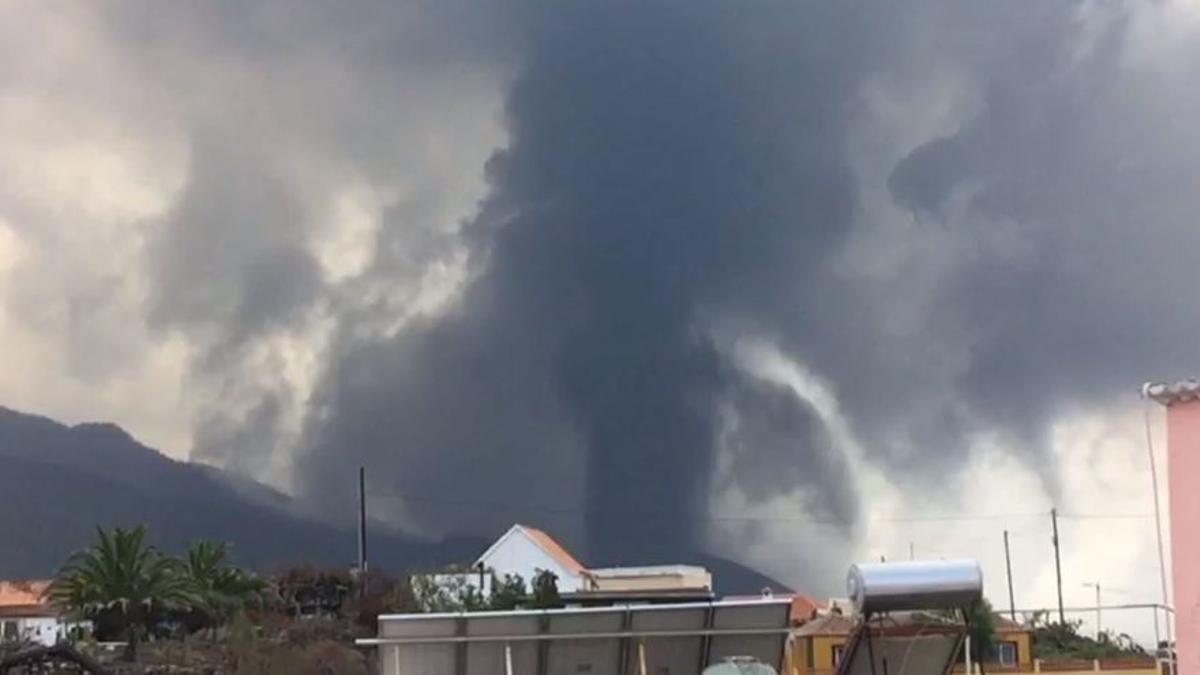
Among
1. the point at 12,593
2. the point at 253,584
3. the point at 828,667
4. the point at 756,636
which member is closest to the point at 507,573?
the point at 253,584

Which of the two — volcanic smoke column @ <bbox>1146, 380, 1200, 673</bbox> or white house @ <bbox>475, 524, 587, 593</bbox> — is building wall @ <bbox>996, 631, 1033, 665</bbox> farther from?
volcanic smoke column @ <bbox>1146, 380, 1200, 673</bbox>

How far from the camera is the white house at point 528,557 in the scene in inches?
3219

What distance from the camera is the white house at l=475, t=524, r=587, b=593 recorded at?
268 ft

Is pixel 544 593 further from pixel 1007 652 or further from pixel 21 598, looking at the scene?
pixel 21 598

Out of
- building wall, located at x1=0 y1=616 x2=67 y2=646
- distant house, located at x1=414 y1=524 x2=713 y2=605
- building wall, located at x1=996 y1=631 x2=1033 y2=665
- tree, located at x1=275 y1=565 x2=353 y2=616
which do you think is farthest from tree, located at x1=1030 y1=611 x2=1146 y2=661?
building wall, located at x1=0 y1=616 x2=67 y2=646

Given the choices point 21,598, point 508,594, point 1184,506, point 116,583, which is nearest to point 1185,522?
point 1184,506

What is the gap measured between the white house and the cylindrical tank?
68030 mm

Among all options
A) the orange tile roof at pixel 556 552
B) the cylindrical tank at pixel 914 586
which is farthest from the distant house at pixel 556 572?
the cylindrical tank at pixel 914 586

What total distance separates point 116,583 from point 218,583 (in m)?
7.67

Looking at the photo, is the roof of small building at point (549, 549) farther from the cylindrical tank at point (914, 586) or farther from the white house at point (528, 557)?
the cylindrical tank at point (914, 586)

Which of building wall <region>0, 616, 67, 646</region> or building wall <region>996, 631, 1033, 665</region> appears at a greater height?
building wall <region>0, 616, 67, 646</region>

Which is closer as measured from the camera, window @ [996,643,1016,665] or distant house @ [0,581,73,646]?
window @ [996,643,1016,665]

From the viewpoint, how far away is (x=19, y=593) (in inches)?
3671

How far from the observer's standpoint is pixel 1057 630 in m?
68.9
